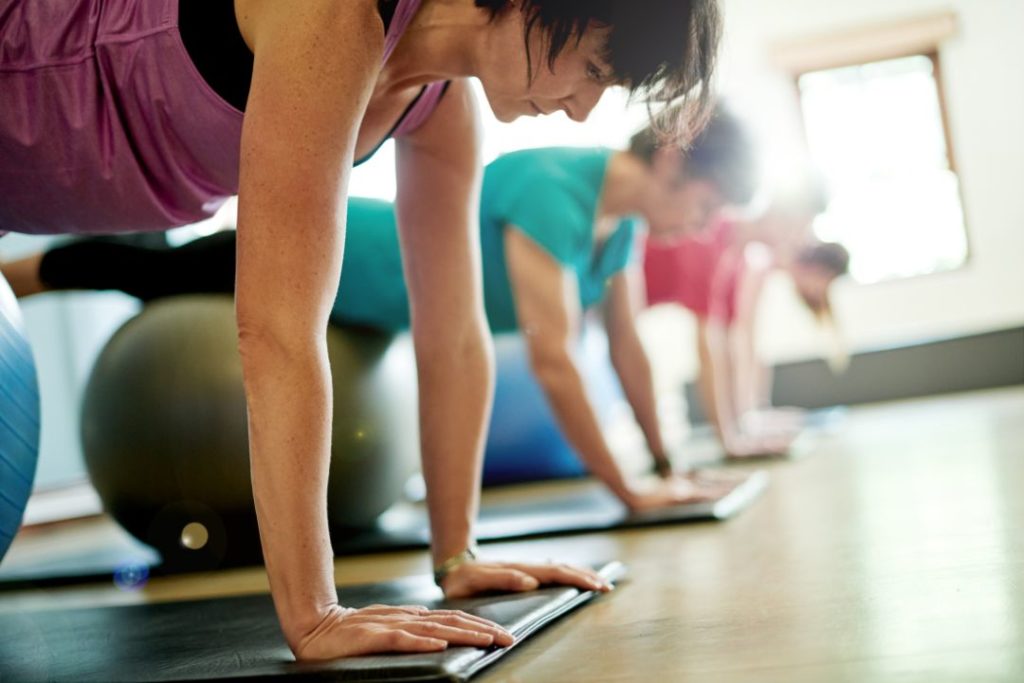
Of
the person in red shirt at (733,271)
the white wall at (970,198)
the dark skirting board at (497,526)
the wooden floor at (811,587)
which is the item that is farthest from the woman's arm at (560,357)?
the white wall at (970,198)

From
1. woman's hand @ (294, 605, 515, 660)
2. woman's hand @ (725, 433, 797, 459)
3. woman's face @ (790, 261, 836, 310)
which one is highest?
woman's face @ (790, 261, 836, 310)

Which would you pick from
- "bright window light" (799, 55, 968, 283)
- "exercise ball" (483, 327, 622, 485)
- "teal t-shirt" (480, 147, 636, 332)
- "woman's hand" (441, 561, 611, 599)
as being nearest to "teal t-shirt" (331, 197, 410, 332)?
"teal t-shirt" (480, 147, 636, 332)

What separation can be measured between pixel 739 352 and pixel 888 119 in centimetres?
267

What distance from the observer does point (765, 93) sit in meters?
6.37

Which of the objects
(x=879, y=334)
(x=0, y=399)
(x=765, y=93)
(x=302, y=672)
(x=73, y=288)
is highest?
(x=765, y=93)

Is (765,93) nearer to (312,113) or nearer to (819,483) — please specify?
(819,483)

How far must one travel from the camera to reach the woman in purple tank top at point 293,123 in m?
1.04

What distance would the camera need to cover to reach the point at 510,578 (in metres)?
1.41

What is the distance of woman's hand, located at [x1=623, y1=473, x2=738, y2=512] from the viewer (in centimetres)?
221

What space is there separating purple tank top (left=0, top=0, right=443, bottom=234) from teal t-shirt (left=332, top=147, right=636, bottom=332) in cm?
103

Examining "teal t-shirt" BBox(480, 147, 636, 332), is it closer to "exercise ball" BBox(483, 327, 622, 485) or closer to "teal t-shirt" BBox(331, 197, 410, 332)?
"teal t-shirt" BBox(331, 197, 410, 332)

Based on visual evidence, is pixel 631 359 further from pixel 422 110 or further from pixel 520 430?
pixel 422 110

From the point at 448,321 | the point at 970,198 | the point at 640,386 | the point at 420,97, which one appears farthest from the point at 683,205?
the point at 970,198

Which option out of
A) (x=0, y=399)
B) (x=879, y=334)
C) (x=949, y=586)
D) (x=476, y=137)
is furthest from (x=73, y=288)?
(x=879, y=334)
